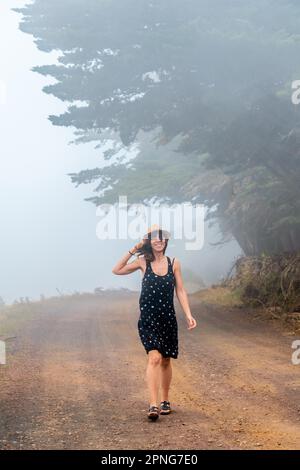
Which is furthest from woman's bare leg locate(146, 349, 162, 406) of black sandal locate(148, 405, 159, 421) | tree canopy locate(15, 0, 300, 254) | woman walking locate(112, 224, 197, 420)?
tree canopy locate(15, 0, 300, 254)

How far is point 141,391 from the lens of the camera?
850 cm

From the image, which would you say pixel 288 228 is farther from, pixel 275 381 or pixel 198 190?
pixel 275 381

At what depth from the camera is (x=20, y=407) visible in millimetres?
7672

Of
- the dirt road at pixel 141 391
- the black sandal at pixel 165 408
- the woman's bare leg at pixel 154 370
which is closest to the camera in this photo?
the dirt road at pixel 141 391

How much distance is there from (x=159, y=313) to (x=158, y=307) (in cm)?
6

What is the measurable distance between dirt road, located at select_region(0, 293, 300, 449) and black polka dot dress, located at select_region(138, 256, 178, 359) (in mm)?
784

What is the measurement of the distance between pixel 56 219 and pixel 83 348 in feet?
415

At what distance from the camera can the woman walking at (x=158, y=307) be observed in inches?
275

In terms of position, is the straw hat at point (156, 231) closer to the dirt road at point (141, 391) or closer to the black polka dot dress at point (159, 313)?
the black polka dot dress at point (159, 313)

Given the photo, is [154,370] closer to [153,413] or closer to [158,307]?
[153,413]

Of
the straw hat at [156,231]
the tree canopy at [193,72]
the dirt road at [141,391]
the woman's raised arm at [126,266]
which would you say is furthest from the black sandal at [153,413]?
the tree canopy at [193,72]

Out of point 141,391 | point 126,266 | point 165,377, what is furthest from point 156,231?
point 141,391

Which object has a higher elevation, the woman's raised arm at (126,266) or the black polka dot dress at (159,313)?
the woman's raised arm at (126,266)
